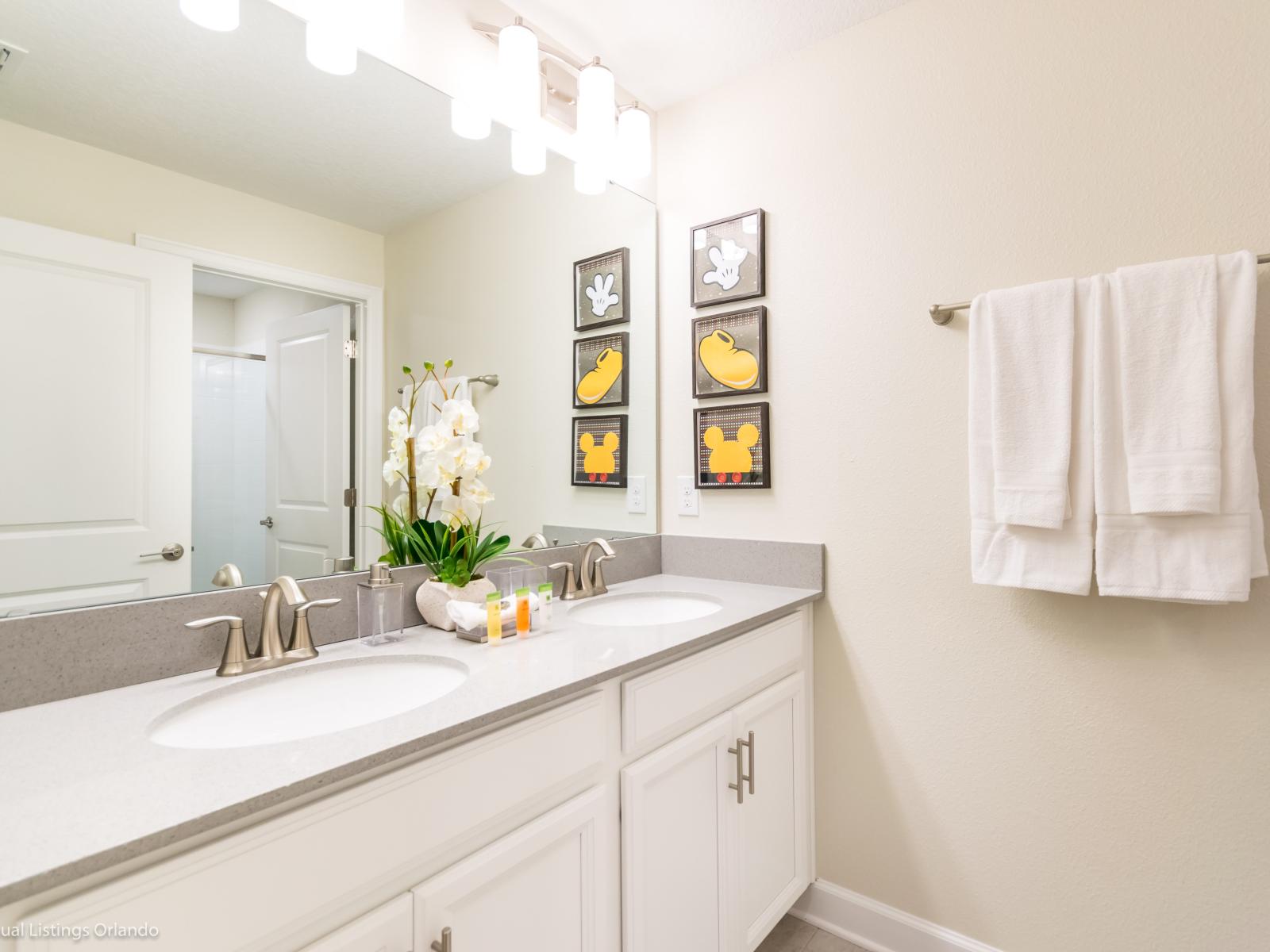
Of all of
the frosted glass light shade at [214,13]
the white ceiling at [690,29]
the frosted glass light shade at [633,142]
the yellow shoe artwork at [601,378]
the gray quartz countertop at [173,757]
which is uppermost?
the white ceiling at [690,29]

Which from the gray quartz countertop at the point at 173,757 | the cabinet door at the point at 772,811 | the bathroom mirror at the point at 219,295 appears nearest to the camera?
the gray quartz countertop at the point at 173,757

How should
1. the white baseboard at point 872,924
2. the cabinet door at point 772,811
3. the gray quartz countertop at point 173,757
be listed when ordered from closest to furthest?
the gray quartz countertop at point 173,757
the cabinet door at point 772,811
the white baseboard at point 872,924

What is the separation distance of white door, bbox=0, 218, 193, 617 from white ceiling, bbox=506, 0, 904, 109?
119 cm

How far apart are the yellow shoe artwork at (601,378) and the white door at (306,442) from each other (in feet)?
2.42

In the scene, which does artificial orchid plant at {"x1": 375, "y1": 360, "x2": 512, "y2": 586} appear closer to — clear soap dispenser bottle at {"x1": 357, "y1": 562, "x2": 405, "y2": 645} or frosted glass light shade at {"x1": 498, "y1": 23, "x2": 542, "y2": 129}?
clear soap dispenser bottle at {"x1": 357, "y1": 562, "x2": 405, "y2": 645}

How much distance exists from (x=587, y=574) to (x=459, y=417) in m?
0.57

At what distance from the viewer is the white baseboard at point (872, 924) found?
156 centimetres

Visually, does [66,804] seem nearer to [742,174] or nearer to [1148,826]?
[1148,826]

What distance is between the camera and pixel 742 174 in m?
1.91

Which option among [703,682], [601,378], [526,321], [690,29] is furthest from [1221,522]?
[690,29]

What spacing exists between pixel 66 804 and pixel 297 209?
1043 mm

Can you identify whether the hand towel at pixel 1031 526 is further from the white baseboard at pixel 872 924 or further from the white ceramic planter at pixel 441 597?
the white ceramic planter at pixel 441 597

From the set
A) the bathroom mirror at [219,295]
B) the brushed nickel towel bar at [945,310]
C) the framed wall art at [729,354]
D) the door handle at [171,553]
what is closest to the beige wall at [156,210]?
the bathroom mirror at [219,295]

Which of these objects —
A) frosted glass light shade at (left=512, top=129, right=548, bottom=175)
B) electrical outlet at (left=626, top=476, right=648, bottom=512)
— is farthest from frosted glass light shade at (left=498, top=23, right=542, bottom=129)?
electrical outlet at (left=626, top=476, right=648, bottom=512)
